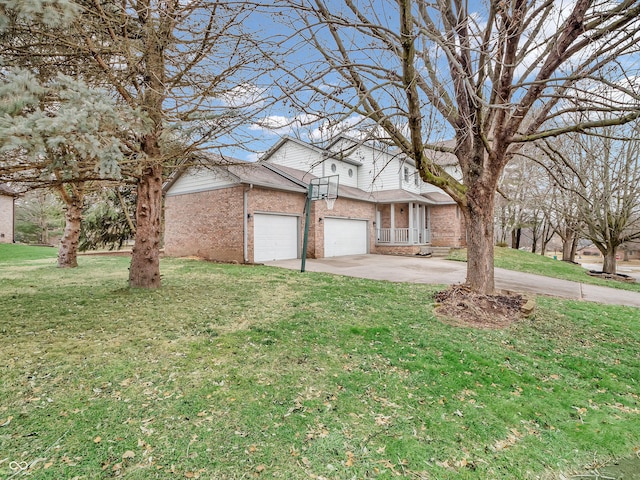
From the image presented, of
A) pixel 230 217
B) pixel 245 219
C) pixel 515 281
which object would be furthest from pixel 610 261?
pixel 230 217

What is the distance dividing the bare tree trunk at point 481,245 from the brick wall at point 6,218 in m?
30.1

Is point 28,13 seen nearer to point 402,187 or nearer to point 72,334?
point 72,334

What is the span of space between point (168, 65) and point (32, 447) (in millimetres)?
6222

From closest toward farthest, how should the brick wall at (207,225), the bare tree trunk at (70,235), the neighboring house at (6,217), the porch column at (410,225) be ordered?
the bare tree trunk at (70,235) → the brick wall at (207,225) → the porch column at (410,225) → the neighboring house at (6,217)

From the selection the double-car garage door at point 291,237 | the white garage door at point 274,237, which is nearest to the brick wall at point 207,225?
the white garage door at point 274,237

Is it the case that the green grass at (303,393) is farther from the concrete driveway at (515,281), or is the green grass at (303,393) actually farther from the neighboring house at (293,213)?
the neighboring house at (293,213)

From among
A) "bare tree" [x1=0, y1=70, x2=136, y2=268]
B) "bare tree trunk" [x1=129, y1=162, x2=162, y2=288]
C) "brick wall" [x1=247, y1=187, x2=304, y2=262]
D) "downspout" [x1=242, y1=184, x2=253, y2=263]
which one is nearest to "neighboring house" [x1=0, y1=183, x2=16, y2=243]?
"downspout" [x1=242, y1=184, x2=253, y2=263]

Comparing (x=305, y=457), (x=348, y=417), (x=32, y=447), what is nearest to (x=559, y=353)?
(x=348, y=417)

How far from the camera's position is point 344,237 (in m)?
16.5

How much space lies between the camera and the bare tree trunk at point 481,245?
5.86 m

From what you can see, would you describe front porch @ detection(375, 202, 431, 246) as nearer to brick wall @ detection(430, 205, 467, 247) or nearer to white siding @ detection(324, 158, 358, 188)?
brick wall @ detection(430, 205, 467, 247)

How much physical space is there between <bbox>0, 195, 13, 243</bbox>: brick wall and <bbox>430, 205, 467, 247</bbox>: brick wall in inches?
1168

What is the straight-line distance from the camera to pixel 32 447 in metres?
2.06

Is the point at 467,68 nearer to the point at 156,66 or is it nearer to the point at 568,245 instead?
the point at 156,66
